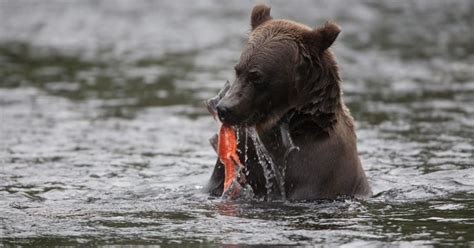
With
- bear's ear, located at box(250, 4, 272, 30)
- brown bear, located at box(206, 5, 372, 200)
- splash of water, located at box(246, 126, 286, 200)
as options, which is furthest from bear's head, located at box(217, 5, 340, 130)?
bear's ear, located at box(250, 4, 272, 30)

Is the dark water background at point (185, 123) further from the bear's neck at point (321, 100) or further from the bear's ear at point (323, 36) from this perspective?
the bear's ear at point (323, 36)

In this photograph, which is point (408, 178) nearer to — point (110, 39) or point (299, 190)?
point (299, 190)

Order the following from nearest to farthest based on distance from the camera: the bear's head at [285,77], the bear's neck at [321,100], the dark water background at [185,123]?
the dark water background at [185,123]
the bear's head at [285,77]
the bear's neck at [321,100]

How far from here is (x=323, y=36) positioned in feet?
25.2

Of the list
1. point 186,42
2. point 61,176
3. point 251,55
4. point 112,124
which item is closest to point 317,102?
point 251,55

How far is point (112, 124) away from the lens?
43.2 ft

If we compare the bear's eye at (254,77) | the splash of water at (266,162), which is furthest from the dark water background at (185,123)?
the bear's eye at (254,77)

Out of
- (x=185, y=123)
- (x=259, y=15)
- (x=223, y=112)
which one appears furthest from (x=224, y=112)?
(x=185, y=123)

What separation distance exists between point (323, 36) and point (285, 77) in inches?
17.1

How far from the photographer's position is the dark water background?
7.37 metres

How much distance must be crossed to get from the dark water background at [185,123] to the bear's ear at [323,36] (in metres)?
1.27

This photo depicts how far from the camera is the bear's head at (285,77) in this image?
299 inches

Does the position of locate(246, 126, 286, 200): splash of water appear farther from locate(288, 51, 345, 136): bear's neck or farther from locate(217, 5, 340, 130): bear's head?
locate(288, 51, 345, 136): bear's neck

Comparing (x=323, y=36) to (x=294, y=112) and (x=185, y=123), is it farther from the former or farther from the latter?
(x=185, y=123)
